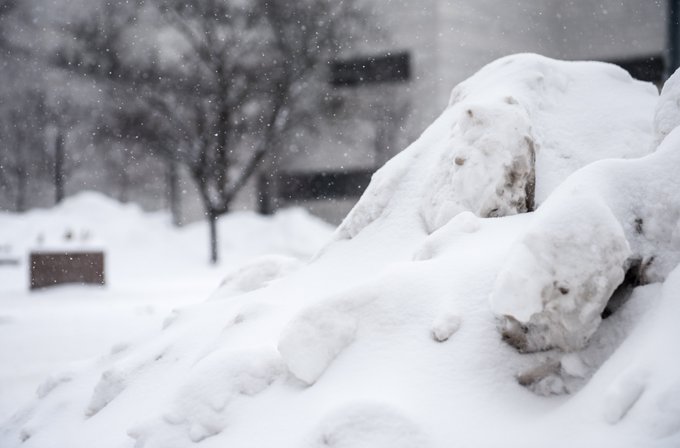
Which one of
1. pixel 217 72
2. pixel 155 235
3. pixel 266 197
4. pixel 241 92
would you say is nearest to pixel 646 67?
pixel 241 92

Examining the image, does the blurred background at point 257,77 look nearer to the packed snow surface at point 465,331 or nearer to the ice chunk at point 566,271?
the packed snow surface at point 465,331

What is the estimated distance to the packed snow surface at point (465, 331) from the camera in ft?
7.33

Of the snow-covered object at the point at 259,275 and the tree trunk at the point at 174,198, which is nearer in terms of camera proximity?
the snow-covered object at the point at 259,275

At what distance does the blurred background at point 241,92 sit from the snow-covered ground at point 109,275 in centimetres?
10

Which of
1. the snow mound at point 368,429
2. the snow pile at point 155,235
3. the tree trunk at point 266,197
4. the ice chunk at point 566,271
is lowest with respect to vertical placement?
the snow pile at point 155,235

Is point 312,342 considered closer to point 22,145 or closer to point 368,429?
point 368,429

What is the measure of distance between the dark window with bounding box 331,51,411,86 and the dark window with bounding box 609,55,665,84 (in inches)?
286

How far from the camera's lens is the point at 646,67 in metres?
20.3

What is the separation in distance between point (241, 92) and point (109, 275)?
645cm

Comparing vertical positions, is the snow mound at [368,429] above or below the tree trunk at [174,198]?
above

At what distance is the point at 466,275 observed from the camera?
2.75 meters

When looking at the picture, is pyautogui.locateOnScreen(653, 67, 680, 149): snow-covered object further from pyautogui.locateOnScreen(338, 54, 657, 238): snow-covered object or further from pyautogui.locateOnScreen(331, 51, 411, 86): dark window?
pyautogui.locateOnScreen(331, 51, 411, 86): dark window

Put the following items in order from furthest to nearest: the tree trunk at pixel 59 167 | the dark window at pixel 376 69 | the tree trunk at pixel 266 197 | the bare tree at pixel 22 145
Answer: the tree trunk at pixel 59 167
the tree trunk at pixel 266 197
the bare tree at pixel 22 145
the dark window at pixel 376 69

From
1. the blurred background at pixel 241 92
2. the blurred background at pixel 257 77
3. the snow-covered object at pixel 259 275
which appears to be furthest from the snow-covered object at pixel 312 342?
the blurred background at pixel 257 77
